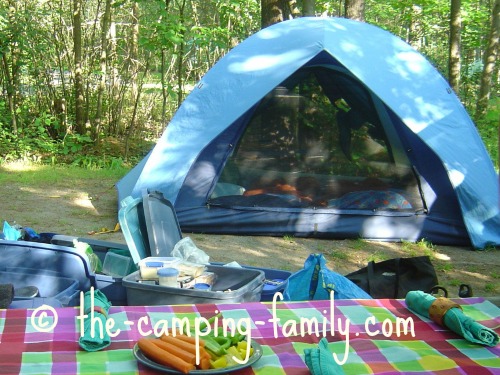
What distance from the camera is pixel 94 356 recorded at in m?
1.91

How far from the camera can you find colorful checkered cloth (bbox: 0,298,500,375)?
74.2 inches

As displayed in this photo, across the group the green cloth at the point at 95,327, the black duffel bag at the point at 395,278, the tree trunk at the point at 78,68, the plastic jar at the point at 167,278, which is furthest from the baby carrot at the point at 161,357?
the tree trunk at the point at 78,68

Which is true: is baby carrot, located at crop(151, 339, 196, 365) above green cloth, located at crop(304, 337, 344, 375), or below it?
above

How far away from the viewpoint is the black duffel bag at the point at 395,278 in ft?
12.0

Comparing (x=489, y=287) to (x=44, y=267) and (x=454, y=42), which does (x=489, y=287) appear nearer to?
(x=44, y=267)

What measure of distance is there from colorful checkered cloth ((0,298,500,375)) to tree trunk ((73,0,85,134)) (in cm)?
772

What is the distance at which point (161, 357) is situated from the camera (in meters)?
1.83

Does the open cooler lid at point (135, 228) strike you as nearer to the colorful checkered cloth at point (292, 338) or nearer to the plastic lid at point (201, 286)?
the plastic lid at point (201, 286)

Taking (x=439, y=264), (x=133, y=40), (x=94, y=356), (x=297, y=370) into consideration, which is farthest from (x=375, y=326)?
(x=133, y=40)

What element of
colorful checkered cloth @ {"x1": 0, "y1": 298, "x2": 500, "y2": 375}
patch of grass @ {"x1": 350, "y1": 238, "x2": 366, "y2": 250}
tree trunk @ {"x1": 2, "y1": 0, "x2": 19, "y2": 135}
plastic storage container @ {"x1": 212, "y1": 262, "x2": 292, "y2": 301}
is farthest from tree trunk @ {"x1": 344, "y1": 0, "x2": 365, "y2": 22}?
colorful checkered cloth @ {"x1": 0, "y1": 298, "x2": 500, "y2": 375}

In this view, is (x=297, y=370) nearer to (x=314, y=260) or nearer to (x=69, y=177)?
(x=314, y=260)

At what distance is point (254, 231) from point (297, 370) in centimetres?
387

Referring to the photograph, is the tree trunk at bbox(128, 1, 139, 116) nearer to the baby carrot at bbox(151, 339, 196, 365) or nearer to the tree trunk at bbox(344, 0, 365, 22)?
the tree trunk at bbox(344, 0, 365, 22)

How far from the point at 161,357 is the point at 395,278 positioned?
85.5 inches
